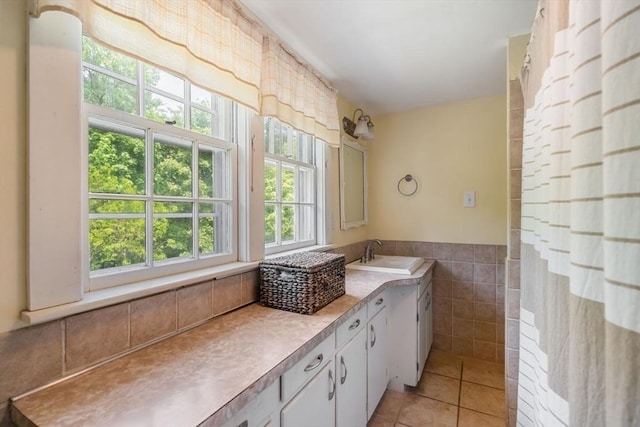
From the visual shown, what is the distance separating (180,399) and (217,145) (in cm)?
105

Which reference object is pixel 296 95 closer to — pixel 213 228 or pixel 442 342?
pixel 213 228

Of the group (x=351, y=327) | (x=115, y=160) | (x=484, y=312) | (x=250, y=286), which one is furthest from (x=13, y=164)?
(x=484, y=312)

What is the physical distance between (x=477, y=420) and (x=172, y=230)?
6.98 ft

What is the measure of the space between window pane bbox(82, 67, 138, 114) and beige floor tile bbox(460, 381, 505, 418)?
2.56 m

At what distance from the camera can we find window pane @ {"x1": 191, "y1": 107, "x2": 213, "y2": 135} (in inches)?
52.1

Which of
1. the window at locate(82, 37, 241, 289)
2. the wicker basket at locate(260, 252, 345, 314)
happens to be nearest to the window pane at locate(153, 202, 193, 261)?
the window at locate(82, 37, 241, 289)

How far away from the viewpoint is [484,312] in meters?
2.55

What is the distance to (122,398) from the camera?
2.37 ft

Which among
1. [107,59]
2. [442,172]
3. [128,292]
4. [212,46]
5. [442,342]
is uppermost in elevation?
[212,46]

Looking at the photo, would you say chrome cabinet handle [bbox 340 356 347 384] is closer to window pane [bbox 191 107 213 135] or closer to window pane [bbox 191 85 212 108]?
window pane [bbox 191 107 213 135]

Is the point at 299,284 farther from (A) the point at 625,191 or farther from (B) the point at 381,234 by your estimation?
(B) the point at 381,234

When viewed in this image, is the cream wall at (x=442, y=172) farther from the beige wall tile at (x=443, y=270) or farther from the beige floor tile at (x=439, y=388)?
the beige floor tile at (x=439, y=388)

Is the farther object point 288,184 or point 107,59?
point 288,184

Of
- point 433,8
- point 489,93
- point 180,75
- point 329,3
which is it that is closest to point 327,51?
point 329,3
